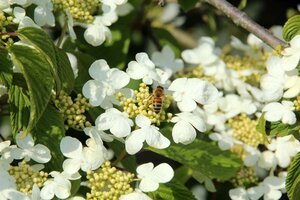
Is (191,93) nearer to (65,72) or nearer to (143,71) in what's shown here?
(143,71)

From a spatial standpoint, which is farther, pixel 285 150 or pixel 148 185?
pixel 285 150

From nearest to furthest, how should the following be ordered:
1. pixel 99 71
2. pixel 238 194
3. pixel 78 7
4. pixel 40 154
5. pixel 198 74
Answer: pixel 40 154 < pixel 99 71 < pixel 78 7 < pixel 238 194 < pixel 198 74

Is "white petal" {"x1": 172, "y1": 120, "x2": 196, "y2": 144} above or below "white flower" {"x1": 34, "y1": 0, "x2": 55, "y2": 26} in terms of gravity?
below

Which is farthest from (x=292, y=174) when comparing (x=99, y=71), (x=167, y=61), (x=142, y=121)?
(x=167, y=61)

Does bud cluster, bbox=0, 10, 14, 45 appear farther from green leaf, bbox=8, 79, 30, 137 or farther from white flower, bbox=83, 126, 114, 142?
white flower, bbox=83, 126, 114, 142

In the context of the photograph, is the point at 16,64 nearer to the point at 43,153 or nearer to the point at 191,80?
the point at 43,153

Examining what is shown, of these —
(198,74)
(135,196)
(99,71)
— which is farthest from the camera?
(198,74)

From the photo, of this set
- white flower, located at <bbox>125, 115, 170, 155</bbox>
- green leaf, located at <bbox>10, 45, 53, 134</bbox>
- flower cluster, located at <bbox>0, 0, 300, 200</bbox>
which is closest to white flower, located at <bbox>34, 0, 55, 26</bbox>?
flower cluster, located at <bbox>0, 0, 300, 200</bbox>
